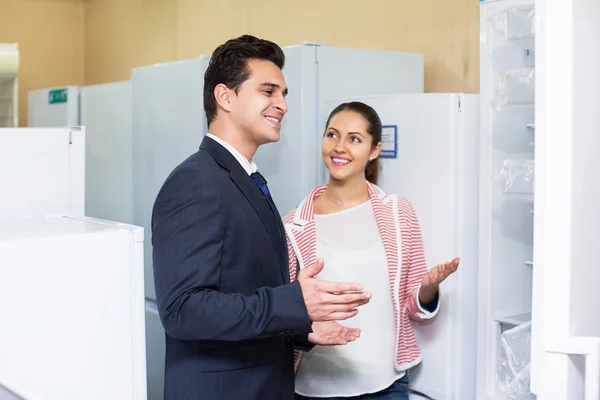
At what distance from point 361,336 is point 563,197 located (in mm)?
1160

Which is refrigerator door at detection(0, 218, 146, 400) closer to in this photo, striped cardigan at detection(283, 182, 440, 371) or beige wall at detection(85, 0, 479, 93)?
striped cardigan at detection(283, 182, 440, 371)

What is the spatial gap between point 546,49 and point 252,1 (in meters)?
3.43

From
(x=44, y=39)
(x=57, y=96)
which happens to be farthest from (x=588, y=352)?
(x=44, y=39)

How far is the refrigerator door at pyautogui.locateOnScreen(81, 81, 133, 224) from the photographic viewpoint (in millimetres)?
3561

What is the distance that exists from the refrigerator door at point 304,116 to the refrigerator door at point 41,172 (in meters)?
0.70

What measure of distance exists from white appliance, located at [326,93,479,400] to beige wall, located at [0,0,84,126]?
4.25 meters

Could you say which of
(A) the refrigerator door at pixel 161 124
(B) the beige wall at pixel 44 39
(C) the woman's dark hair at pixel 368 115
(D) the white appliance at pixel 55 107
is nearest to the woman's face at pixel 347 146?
(C) the woman's dark hair at pixel 368 115

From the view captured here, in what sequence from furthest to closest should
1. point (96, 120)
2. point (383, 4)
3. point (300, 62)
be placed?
point (96, 120)
point (383, 4)
point (300, 62)

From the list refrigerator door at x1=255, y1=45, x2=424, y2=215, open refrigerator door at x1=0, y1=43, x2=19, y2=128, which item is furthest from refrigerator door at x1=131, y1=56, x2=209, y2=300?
open refrigerator door at x1=0, y1=43, x2=19, y2=128

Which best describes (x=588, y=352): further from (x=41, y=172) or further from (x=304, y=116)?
(x=304, y=116)

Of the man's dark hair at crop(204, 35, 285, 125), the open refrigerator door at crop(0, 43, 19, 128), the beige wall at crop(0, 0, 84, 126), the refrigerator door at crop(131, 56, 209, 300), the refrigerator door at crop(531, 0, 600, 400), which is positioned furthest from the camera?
the beige wall at crop(0, 0, 84, 126)

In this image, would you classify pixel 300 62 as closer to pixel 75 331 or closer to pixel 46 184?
pixel 46 184

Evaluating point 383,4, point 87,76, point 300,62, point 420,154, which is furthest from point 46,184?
point 87,76

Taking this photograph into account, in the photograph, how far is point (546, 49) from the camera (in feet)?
3.58
